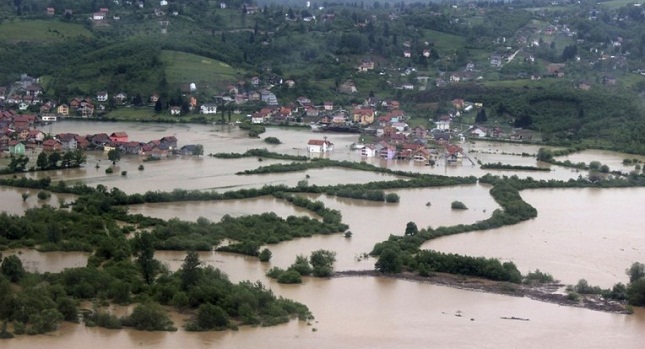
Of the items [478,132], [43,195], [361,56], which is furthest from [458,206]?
[361,56]

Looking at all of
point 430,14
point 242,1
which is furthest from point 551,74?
point 242,1

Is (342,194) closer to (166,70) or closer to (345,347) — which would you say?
(345,347)

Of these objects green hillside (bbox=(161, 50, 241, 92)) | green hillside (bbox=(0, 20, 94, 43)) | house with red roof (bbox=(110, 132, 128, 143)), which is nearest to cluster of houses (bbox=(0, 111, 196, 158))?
house with red roof (bbox=(110, 132, 128, 143))

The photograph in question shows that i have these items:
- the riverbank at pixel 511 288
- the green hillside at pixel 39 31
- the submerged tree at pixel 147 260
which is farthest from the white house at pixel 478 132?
the submerged tree at pixel 147 260

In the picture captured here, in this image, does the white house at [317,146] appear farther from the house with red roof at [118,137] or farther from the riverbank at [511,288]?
the riverbank at [511,288]

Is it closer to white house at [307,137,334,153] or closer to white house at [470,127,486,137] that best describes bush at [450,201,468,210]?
white house at [307,137,334,153]
